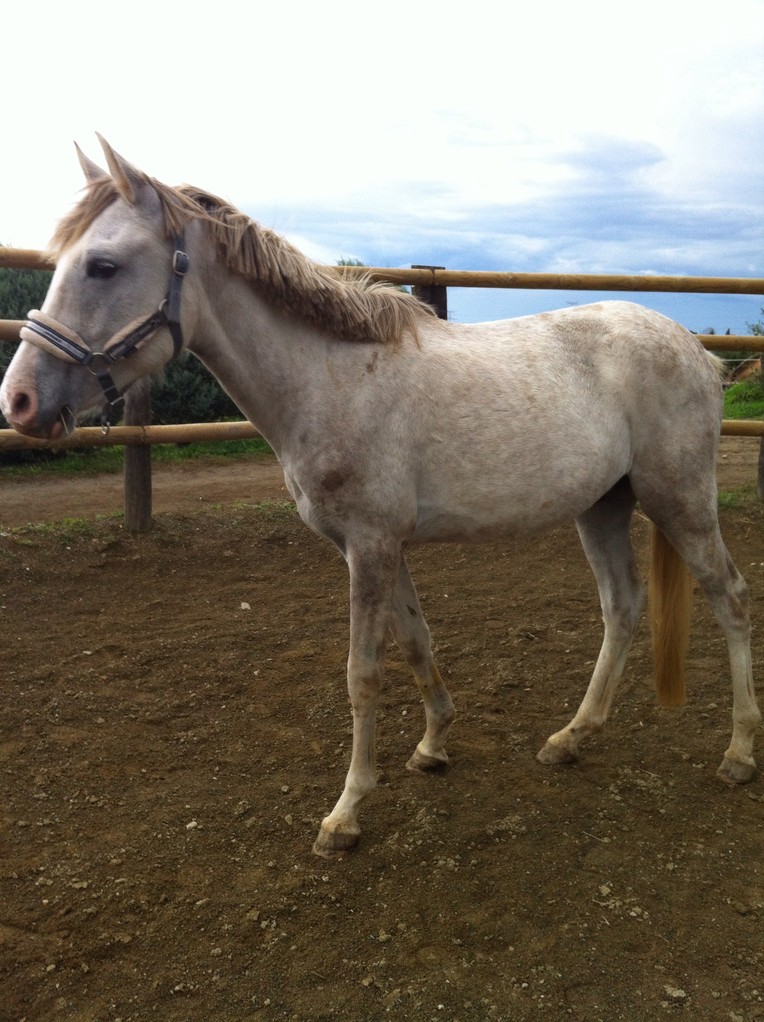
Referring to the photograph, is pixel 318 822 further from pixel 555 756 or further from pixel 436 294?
pixel 436 294

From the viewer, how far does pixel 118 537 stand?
5637mm

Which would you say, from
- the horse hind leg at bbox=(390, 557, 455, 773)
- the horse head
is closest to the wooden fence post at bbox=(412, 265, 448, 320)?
the horse hind leg at bbox=(390, 557, 455, 773)

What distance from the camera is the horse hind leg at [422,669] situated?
2979 millimetres

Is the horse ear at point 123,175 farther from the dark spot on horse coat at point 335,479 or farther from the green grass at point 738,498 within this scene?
the green grass at point 738,498

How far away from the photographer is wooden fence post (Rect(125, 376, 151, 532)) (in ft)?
18.7

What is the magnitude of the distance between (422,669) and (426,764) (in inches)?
14.5

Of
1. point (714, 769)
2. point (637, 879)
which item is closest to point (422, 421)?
point (637, 879)

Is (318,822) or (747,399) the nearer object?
(318,822)

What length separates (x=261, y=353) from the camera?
2.59 metres

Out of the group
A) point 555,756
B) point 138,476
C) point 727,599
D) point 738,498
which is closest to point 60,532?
point 138,476

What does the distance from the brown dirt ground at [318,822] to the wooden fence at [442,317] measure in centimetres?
92

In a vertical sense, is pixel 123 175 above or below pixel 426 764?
above

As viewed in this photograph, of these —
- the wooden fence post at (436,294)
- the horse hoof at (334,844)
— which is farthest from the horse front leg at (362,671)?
the wooden fence post at (436,294)


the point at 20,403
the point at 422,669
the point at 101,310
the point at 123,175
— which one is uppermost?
the point at 123,175
